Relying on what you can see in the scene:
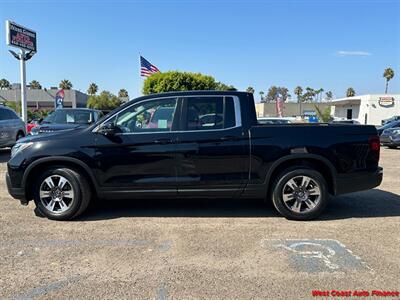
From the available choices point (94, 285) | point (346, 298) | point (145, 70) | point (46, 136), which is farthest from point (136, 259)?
point (145, 70)

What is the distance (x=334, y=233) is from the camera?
4883mm

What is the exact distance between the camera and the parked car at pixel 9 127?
494 inches

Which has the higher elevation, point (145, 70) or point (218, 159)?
point (145, 70)

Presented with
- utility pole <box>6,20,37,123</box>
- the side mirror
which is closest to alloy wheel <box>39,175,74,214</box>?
the side mirror

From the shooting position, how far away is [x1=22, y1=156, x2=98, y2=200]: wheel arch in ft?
17.3

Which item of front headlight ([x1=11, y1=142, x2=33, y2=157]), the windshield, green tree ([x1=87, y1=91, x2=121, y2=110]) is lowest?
front headlight ([x1=11, y1=142, x2=33, y2=157])

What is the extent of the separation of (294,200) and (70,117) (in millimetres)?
9007

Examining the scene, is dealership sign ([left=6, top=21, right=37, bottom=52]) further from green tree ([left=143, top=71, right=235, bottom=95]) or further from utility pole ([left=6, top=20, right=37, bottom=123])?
green tree ([left=143, top=71, right=235, bottom=95])

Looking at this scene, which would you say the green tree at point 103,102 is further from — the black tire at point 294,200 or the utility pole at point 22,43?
the black tire at point 294,200

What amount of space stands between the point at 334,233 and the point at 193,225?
189 cm

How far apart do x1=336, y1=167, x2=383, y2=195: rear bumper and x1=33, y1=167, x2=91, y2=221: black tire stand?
3.66 m

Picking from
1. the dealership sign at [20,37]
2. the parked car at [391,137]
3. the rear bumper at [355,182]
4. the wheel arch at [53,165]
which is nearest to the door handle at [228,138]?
the rear bumper at [355,182]

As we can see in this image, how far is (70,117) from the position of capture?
40.0ft

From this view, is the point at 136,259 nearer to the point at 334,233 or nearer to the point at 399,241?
the point at 334,233
